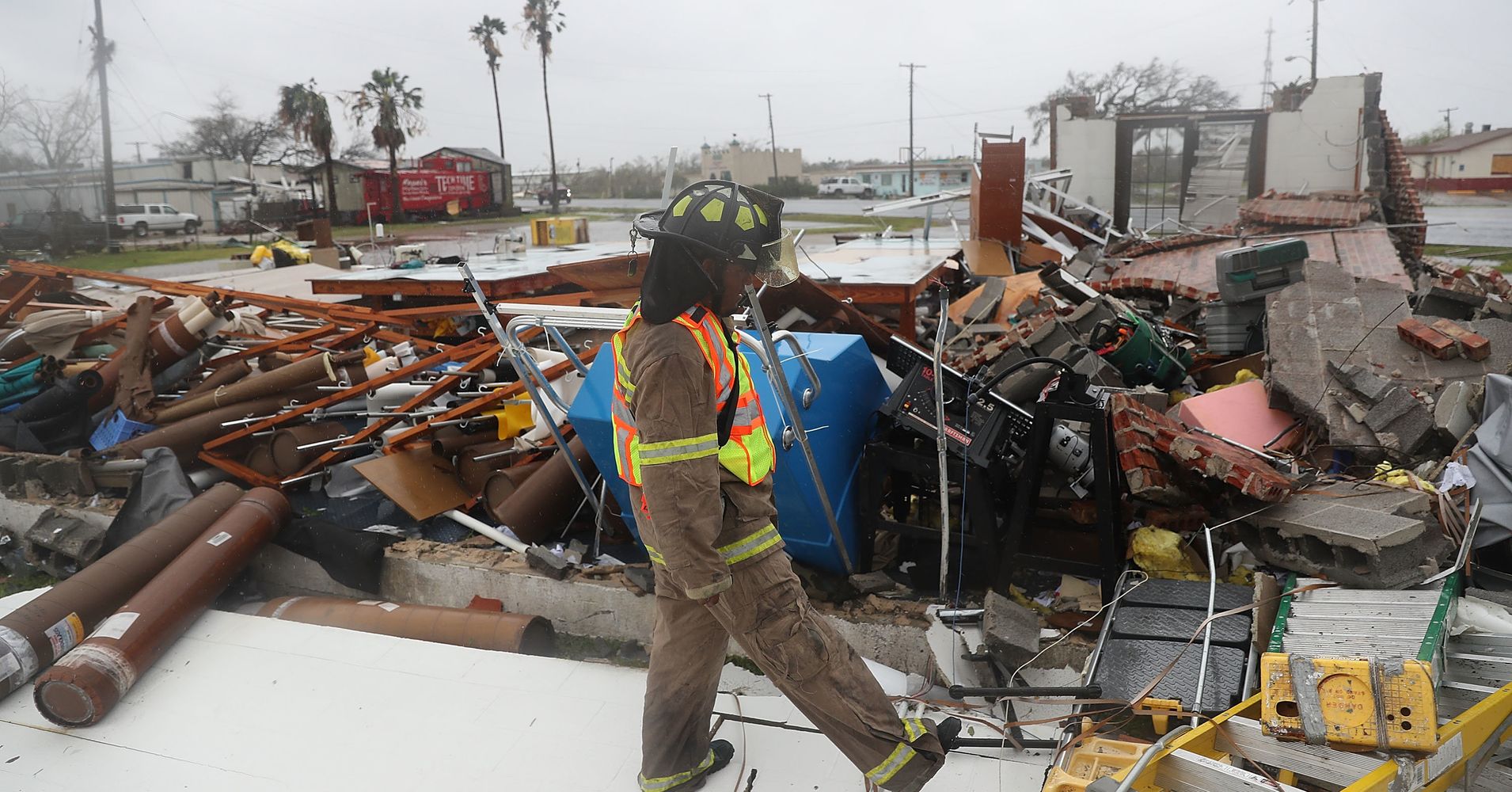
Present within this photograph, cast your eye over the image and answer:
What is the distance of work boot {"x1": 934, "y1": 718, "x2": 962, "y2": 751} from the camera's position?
9.93ft

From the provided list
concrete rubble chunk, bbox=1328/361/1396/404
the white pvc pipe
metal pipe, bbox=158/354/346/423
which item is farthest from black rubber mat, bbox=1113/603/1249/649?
metal pipe, bbox=158/354/346/423

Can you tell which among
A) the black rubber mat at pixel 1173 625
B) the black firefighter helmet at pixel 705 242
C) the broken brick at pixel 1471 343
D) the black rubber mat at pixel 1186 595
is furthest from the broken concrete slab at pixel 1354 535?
the black firefighter helmet at pixel 705 242

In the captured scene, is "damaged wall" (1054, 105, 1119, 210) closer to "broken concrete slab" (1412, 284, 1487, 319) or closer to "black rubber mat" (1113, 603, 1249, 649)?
"broken concrete slab" (1412, 284, 1487, 319)

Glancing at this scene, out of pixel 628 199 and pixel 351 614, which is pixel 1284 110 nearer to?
pixel 351 614

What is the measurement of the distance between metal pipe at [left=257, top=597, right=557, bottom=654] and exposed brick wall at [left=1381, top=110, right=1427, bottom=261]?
1029cm

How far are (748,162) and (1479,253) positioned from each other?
2673 centimetres

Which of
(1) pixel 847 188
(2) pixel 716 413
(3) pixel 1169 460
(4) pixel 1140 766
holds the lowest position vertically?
(4) pixel 1140 766

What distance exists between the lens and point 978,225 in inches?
426

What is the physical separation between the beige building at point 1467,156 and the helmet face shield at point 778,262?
54607 mm

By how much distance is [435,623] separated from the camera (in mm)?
4270

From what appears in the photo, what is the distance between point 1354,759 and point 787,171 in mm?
52733

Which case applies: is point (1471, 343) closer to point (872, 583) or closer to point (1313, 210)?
point (872, 583)

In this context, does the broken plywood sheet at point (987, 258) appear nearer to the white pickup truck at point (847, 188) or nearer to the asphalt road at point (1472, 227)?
the asphalt road at point (1472, 227)

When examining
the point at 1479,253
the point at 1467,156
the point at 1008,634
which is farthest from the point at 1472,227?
the point at 1467,156
